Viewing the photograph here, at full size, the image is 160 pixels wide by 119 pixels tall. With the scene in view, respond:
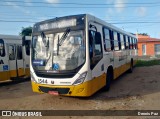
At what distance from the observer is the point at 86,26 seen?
24.8 feet

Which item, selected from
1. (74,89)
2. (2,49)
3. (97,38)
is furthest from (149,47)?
(74,89)

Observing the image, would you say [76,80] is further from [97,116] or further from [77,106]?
[97,116]

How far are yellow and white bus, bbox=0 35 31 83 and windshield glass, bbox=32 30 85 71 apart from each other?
4.86m

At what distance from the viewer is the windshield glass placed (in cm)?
741

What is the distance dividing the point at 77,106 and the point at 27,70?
8380 mm

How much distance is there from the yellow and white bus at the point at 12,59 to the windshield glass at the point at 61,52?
4.86m

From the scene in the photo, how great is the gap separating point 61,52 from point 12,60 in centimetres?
703

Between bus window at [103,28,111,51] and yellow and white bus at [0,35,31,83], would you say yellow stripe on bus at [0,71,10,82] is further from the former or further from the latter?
bus window at [103,28,111,51]

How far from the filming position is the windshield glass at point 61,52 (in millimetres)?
7410

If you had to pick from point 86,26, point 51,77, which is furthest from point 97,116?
point 86,26

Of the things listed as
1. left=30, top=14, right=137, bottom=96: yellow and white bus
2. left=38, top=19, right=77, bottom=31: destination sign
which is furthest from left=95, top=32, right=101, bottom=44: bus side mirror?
left=38, top=19, right=77, bottom=31: destination sign

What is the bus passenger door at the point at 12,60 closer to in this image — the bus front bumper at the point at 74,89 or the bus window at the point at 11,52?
the bus window at the point at 11,52

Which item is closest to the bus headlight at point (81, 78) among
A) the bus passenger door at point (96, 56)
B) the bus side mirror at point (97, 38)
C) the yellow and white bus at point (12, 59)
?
the bus passenger door at point (96, 56)

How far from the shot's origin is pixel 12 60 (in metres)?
13.6
